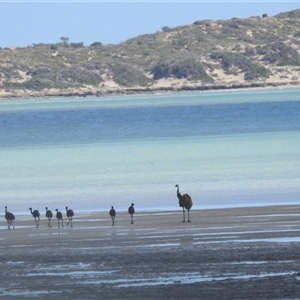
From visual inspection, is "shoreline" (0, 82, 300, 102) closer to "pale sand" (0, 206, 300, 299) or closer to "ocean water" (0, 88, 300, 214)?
"ocean water" (0, 88, 300, 214)

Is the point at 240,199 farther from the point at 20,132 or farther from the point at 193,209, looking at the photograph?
the point at 20,132

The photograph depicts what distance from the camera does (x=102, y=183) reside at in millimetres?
24219

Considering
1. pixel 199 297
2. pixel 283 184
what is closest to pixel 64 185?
pixel 283 184

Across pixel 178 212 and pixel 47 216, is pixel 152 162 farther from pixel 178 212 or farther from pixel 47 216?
pixel 47 216

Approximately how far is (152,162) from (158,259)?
18.0 meters

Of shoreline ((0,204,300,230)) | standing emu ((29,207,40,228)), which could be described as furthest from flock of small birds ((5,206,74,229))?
shoreline ((0,204,300,230))

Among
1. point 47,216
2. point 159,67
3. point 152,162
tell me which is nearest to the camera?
point 47,216

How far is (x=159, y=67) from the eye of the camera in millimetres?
106188

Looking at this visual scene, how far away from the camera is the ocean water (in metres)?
20.8

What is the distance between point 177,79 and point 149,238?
91.5m

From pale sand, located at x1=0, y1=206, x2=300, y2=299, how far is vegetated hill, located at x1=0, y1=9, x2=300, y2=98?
8813cm

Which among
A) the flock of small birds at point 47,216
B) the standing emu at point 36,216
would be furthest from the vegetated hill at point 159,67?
the flock of small birds at point 47,216

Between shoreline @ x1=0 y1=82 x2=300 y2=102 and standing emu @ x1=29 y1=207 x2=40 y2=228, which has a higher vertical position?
shoreline @ x1=0 y1=82 x2=300 y2=102

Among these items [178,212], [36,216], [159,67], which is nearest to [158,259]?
[36,216]
